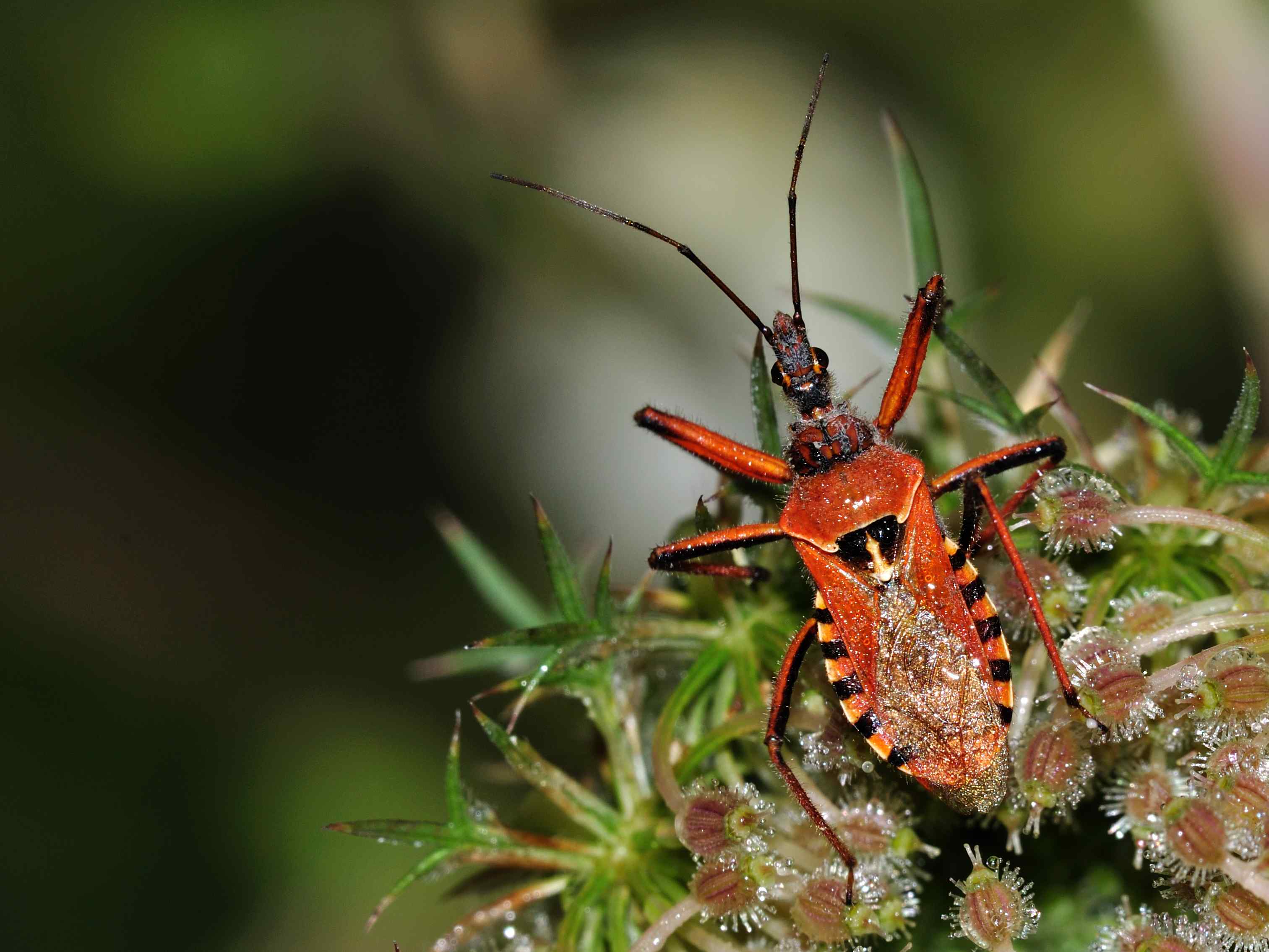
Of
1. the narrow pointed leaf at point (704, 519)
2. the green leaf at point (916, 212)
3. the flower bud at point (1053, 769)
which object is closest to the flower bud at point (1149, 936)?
the flower bud at point (1053, 769)

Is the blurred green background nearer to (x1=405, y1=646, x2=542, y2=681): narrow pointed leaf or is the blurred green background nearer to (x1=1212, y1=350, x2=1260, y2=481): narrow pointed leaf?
(x1=405, y1=646, x2=542, y2=681): narrow pointed leaf

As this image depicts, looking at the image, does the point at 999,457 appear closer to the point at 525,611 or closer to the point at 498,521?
the point at 525,611

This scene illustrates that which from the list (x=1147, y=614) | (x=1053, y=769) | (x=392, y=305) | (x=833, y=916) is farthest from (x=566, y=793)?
(x=392, y=305)

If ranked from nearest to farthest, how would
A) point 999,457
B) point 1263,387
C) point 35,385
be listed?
point 999,457 → point 1263,387 → point 35,385

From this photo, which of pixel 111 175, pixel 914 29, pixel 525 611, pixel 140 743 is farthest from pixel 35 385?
pixel 914 29

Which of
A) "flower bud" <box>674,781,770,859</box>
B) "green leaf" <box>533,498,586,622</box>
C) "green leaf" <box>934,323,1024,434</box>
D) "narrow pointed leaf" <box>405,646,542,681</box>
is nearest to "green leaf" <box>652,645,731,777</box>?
"flower bud" <box>674,781,770,859</box>

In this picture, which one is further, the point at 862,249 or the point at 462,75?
the point at 862,249

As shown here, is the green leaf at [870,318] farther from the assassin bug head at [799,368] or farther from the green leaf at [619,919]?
the green leaf at [619,919]

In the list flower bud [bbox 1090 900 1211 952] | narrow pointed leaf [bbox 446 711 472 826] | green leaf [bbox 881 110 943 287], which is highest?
green leaf [bbox 881 110 943 287]
